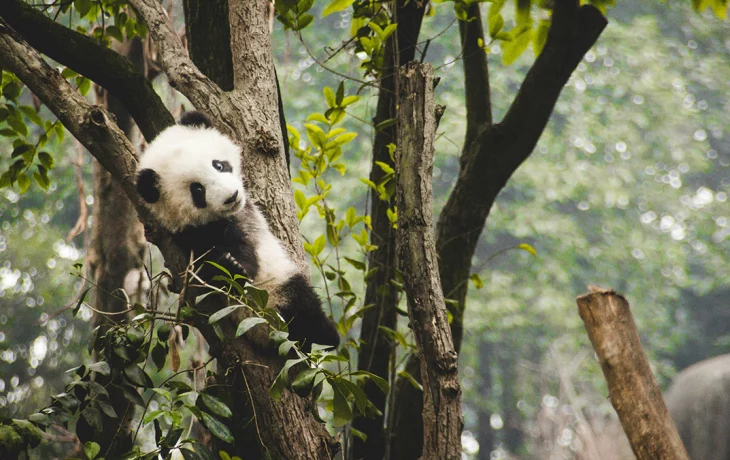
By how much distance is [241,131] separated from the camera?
6.73ft

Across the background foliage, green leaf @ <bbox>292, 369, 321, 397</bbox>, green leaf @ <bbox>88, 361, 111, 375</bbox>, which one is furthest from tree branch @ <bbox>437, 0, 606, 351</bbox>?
the background foliage

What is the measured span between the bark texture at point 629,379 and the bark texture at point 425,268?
107 centimetres

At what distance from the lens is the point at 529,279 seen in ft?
39.1

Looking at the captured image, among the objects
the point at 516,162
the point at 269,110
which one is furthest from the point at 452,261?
the point at 269,110

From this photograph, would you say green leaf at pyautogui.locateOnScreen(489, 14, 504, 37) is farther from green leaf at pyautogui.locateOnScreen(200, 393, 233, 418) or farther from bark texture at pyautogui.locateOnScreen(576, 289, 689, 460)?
green leaf at pyautogui.locateOnScreen(200, 393, 233, 418)

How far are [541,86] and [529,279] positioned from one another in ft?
32.3

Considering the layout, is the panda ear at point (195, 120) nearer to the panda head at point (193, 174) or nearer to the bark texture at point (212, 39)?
the panda head at point (193, 174)

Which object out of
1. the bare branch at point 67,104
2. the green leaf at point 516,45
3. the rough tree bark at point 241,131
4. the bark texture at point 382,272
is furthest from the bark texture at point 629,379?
the bare branch at point 67,104

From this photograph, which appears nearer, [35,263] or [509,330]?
[35,263]

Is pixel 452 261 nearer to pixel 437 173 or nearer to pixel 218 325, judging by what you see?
pixel 218 325

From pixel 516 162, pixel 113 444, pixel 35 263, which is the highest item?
pixel 35 263

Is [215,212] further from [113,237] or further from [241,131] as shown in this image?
[113,237]

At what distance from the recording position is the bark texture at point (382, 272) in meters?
2.44

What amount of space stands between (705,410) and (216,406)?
25.4 feet
